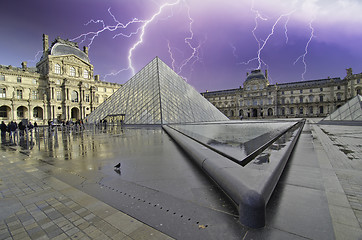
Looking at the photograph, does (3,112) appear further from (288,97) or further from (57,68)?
(288,97)

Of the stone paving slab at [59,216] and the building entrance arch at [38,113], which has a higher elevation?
the building entrance arch at [38,113]

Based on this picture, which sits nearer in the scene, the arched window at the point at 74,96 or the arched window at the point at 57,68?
the arched window at the point at 57,68

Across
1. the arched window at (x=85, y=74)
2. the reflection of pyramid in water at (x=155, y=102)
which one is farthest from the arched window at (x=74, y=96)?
the reflection of pyramid in water at (x=155, y=102)

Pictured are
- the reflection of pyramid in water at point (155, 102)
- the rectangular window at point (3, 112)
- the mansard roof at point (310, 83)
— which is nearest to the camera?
the reflection of pyramid in water at point (155, 102)

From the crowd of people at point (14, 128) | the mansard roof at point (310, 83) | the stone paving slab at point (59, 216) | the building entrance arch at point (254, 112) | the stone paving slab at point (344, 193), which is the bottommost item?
the stone paving slab at point (59, 216)

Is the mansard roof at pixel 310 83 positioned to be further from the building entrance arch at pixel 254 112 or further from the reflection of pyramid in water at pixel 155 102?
the reflection of pyramid in water at pixel 155 102

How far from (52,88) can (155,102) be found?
33171 millimetres

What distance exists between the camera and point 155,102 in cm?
1823

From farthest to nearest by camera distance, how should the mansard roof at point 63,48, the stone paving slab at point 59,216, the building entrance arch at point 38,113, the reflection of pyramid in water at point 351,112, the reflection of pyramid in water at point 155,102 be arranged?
the mansard roof at point 63,48 < the building entrance arch at point 38,113 < the reflection of pyramid in water at point 155,102 < the reflection of pyramid in water at point 351,112 < the stone paving slab at point 59,216

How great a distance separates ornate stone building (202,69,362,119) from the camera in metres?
52.6

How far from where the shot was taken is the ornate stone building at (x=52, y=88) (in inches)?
1357

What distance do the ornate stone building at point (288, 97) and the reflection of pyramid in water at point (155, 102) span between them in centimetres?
4523

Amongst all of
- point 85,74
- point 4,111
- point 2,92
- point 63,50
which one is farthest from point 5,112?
point 63,50

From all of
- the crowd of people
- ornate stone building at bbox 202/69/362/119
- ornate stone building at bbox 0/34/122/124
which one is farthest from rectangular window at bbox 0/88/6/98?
ornate stone building at bbox 202/69/362/119
